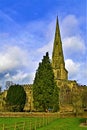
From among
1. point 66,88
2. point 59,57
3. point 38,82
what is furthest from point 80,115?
point 59,57

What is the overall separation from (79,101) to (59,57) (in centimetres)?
6687

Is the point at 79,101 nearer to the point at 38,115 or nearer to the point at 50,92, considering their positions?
the point at 50,92

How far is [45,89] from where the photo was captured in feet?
281

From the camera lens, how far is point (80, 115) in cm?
8225

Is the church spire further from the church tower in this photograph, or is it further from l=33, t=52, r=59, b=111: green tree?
l=33, t=52, r=59, b=111: green tree

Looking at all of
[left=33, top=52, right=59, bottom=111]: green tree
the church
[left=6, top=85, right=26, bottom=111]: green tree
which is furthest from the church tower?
[left=33, top=52, right=59, bottom=111]: green tree

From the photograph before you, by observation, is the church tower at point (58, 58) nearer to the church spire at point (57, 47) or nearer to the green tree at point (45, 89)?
the church spire at point (57, 47)

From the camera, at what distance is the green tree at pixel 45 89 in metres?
84.2

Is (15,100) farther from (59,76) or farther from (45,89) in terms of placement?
(59,76)

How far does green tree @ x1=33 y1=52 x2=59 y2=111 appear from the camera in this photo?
8419cm

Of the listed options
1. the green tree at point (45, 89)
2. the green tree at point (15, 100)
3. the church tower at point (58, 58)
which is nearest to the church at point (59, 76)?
the church tower at point (58, 58)

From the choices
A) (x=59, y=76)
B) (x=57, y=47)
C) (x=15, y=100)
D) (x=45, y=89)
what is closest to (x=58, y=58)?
(x=57, y=47)

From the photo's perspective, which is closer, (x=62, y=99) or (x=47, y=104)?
(x=47, y=104)

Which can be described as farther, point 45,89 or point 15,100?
point 15,100
